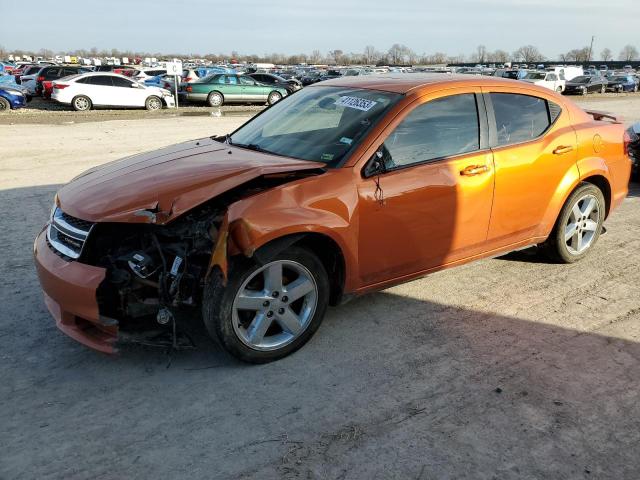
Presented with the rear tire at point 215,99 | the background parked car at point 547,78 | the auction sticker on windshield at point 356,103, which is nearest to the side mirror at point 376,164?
the auction sticker on windshield at point 356,103

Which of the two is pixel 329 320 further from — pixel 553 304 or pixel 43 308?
pixel 43 308

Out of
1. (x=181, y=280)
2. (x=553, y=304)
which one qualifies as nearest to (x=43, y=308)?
(x=181, y=280)

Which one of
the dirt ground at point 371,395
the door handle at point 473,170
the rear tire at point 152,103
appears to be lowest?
the dirt ground at point 371,395

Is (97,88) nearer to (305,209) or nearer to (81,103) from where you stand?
(81,103)

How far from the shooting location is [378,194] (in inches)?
147

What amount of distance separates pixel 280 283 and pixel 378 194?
0.89m

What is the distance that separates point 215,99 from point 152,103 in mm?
2808

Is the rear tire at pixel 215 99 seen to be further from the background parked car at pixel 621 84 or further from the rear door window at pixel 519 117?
the background parked car at pixel 621 84

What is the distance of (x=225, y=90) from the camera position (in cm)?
2362

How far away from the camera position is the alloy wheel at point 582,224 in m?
5.12

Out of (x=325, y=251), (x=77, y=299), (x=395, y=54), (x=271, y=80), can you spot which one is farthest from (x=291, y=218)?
(x=395, y=54)

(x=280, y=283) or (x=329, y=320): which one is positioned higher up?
(x=280, y=283)

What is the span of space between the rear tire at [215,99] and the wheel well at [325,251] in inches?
826

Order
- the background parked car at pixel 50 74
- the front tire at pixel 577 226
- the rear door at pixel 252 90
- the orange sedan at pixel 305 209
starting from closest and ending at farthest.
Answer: the orange sedan at pixel 305 209 → the front tire at pixel 577 226 → the background parked car at pixel 50 74 → the rear door at pixel 252 90
